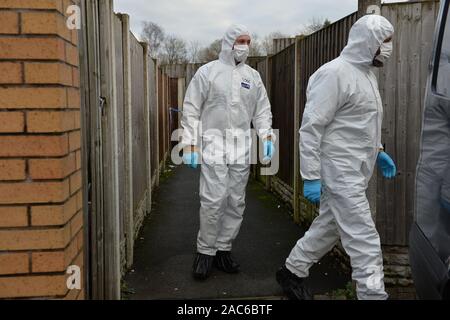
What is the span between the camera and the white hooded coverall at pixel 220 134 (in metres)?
4.16

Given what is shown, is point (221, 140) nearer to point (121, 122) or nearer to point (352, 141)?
point (121, 122)

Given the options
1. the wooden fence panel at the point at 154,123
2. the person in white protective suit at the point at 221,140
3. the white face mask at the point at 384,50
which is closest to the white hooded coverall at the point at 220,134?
the person in white protective suit at the point at 221,140

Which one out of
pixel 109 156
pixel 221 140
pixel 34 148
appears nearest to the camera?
pixel 34 148

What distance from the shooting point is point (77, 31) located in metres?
2.33

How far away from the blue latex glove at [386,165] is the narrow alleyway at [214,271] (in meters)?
1.00

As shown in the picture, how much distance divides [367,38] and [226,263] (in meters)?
2.24

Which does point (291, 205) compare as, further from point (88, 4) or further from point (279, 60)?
point (88, 4)

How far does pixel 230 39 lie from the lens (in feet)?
13.9

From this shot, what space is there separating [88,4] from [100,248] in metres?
1.46

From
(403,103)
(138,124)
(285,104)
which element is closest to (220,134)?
(403,103)

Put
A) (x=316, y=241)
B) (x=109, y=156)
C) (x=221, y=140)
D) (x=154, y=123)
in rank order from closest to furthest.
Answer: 1. (x=109, y=156)
2. (x=316, y=241)
3. (x=221, y=140)
4. (x=154, y=123)

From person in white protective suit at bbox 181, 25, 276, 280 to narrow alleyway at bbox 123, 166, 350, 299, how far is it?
8.8 inches

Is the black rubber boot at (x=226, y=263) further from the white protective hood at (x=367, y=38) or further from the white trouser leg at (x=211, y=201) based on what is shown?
the white protective hood at (x=367, y=38)

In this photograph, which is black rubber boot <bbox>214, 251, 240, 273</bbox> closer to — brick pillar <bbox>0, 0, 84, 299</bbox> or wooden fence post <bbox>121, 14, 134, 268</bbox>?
wooden fence post <bbox>121, 14, 134, 268</bbox>
